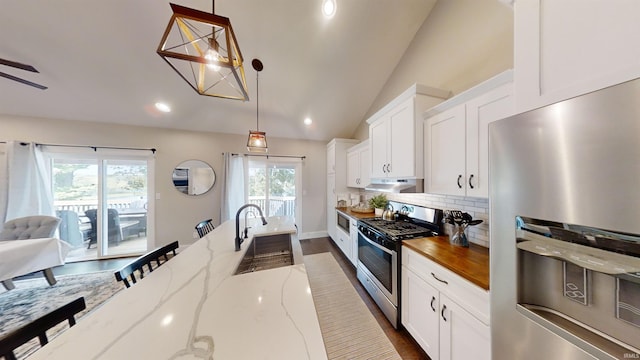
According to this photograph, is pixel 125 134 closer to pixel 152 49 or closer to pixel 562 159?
pixel 152 49

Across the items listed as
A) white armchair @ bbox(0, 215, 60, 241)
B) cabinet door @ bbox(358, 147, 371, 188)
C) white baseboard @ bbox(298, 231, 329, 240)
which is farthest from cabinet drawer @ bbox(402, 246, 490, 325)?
white armchair @ bbox(0, 215, 60, 241)

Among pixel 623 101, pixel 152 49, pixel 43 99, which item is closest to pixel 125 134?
pixel 43 99

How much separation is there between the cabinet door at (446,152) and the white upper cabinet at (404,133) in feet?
0.34

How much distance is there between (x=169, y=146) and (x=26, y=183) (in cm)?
212

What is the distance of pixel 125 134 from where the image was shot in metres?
3.58

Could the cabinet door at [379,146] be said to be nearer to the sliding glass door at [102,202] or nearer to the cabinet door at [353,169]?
the cabinet door at [353,169]

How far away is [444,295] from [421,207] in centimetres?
108

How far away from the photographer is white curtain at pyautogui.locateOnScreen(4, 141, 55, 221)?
9.94 ft

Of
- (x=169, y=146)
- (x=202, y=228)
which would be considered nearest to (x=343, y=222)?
(x=202, y=228)

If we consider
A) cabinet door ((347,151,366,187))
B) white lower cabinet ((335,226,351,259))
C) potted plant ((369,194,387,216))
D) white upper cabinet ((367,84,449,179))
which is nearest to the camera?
white upper cabinet ((367,84,449,179))

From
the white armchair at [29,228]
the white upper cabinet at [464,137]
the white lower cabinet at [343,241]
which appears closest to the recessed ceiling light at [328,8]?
the white upper cabinet at [464,137]

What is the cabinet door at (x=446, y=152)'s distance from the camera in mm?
1578

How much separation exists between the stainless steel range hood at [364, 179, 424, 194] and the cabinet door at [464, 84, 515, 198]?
19.1 inches

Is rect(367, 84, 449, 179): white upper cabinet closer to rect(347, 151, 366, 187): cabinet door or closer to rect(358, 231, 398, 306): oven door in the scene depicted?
rect(358, 231, 398, 306): oven door
